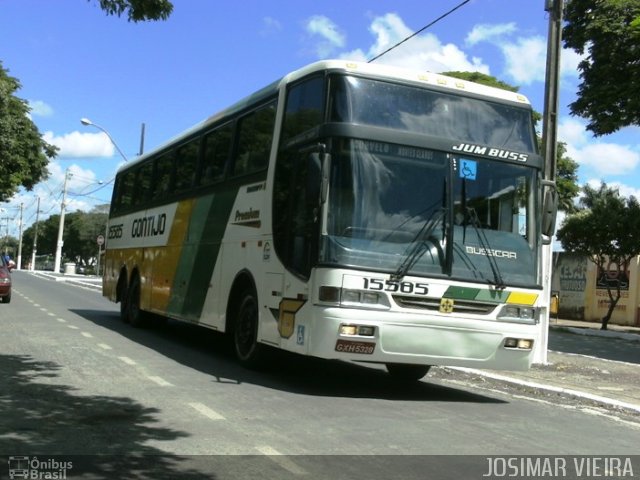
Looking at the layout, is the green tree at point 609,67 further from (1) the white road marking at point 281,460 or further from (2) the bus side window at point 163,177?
(1) the white road marking at point 281,460

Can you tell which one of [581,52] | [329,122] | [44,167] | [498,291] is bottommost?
[498,291]

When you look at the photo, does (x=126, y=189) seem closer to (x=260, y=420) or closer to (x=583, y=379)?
(x=583, y=379)

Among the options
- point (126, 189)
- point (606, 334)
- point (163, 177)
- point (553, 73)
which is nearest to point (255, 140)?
point (163, 177)

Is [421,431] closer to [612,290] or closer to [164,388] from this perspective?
[164,388]

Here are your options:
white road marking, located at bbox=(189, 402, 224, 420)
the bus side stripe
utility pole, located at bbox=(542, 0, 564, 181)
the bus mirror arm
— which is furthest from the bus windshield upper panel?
utility pole, located at bbox=(542, 0, 564, 181)

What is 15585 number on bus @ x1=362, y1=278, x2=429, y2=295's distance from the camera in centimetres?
741

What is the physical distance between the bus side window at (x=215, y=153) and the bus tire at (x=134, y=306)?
4.48m

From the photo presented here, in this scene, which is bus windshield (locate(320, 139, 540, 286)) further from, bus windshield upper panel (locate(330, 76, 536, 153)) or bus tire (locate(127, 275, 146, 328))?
bus tire (locate(127, 275, 146, 328))

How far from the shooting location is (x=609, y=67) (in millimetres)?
19203

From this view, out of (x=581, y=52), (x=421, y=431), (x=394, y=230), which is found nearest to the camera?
(x=421, y=431)

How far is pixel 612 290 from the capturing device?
100ft

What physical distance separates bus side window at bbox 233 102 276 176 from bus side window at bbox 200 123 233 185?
1.66ft

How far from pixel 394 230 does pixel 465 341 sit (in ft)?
4.99

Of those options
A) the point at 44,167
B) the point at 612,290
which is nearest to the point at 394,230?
the point at 612,290
